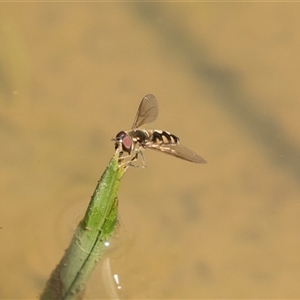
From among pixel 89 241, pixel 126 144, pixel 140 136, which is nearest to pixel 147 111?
pixel 140 136

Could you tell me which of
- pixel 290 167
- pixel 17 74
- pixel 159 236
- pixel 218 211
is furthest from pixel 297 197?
pixel 17 74

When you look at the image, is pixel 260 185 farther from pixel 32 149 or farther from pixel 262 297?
pixel 32 149

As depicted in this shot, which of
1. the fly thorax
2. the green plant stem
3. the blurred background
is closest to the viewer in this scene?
the green plant stem

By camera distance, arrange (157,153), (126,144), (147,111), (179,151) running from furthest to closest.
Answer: (157,153) → (147,111) → (179,151) → (126,144)

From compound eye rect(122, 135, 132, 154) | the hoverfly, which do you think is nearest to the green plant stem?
compound eye rect(122, 135, 132, 154)

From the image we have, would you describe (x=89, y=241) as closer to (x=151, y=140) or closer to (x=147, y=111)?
(x=151, y=140)

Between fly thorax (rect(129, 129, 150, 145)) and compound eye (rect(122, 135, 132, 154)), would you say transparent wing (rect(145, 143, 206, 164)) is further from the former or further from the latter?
compound eye (rect(122, 135, 132, 154))

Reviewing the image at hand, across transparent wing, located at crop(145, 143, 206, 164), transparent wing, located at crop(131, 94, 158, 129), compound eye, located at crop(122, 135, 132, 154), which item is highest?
transparent wing, located at crop(131, 94, 158, 129)
